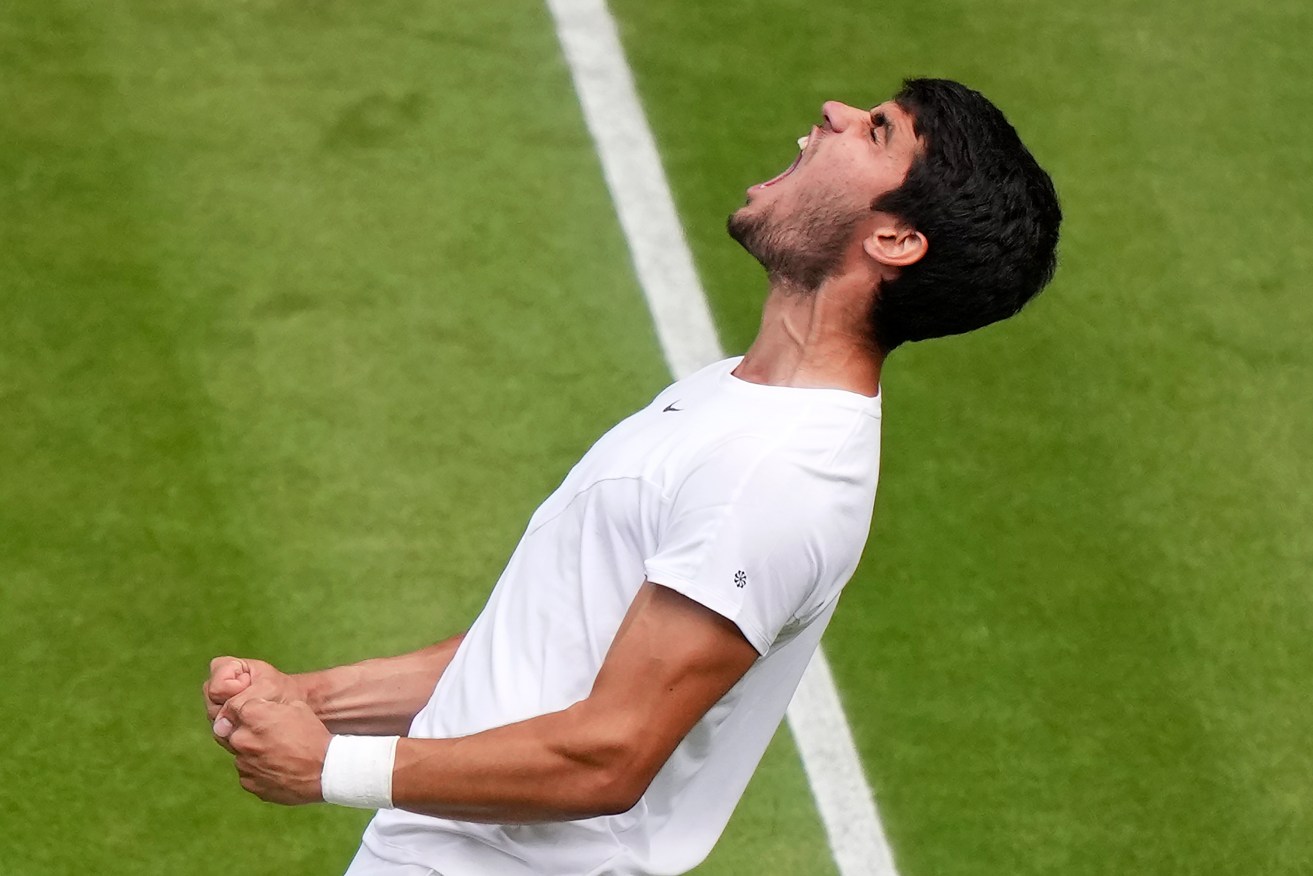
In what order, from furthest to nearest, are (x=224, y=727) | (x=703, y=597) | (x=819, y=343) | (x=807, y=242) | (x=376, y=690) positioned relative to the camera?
1. (x=376, y=690)
2. (x=807, y=242)
3. (x=819, y=343)
4. (x=224, y=727)
5. (x=703, y=597)

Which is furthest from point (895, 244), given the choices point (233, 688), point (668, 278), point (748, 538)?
point (668, 278)

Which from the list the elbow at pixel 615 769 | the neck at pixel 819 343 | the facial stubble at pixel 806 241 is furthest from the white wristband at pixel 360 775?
the facial stubble at pixel 806 241

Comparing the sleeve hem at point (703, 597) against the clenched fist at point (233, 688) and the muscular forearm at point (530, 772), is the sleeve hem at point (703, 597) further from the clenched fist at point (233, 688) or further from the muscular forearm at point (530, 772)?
the clenched fist at point (233, 688)

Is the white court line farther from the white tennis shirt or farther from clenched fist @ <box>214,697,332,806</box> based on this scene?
clenched fist @ <box>214,697,332,806</box>

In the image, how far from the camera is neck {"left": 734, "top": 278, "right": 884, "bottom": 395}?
10.7 ft

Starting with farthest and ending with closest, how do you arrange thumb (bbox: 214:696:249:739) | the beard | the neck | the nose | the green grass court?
the green grass court
the nose
the beard
the neck
thumb (bbox: 214:696:249:739)

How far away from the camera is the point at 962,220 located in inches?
133

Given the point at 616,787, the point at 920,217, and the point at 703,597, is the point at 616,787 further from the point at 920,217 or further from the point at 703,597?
the point at 920,217

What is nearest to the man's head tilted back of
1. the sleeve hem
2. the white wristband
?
the sleeve hem

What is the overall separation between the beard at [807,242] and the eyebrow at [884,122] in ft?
0.61

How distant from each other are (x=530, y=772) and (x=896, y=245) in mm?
1269

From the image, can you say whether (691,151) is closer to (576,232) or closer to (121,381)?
(576,232)

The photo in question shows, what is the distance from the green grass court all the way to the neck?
6.61 ft

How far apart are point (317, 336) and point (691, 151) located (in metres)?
1.54
